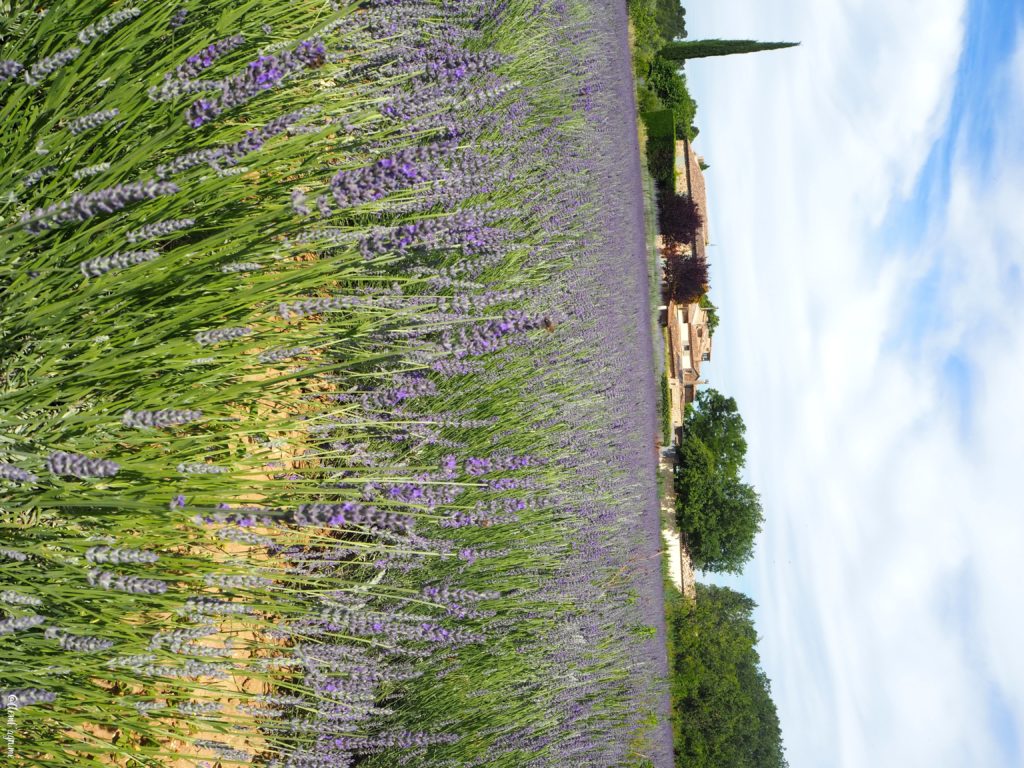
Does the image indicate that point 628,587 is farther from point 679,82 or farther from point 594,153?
point 679,82

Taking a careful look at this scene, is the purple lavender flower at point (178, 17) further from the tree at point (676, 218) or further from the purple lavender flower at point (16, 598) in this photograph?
the tree at point (676, 218)

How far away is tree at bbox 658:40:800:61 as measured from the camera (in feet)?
48.8

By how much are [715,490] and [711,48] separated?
9.49 m

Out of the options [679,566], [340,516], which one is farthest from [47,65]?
[679,566]

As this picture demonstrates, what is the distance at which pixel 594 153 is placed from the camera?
6.77m

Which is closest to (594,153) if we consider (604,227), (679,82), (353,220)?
(604,227)

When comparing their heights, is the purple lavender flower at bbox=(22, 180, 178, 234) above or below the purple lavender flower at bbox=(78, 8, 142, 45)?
below

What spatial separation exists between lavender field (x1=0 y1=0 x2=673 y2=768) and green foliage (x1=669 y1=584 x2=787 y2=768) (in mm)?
7525

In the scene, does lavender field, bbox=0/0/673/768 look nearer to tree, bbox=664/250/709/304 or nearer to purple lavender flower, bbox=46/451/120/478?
purple lavender flower, bbox=46/451/120/478

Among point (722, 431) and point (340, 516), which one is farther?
point (722, 431)

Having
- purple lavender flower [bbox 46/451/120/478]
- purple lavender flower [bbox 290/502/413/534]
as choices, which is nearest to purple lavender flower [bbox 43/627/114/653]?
purple lavender flower [bbox 46/451/120/478]

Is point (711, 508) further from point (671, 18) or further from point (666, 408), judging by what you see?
point (671, 18)

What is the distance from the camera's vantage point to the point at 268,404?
106 inches

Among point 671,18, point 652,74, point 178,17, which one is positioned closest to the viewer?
point 178,17
